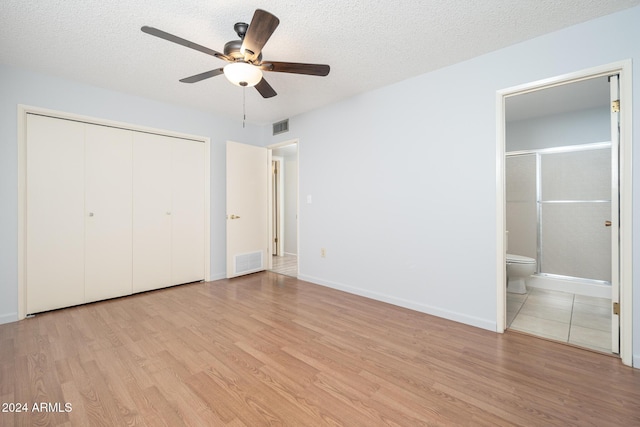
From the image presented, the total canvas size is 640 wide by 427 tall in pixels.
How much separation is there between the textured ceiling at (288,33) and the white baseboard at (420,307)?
7.88 feet

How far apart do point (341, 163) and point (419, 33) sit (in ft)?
5.54

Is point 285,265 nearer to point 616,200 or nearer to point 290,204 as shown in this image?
point 290,204

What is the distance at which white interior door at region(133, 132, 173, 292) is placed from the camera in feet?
11.1

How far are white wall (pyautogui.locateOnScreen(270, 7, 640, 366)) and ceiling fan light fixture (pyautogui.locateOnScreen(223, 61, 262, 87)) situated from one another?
1642 mm

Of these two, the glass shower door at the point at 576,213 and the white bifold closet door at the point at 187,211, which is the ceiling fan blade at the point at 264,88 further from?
the glass shower door at the point at 576,213

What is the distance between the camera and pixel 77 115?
293 cm

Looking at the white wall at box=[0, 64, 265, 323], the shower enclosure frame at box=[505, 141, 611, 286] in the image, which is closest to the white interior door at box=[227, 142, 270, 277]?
the white wall at box=[0, 64, 265, 323]

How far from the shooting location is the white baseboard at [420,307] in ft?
7.99

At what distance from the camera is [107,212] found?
316 cm

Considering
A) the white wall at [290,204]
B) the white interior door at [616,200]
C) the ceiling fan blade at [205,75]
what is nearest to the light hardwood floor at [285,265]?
the white wall at [290,204]

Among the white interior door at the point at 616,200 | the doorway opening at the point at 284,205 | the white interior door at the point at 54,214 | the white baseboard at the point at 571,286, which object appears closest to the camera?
the white interior door at the point at 616,200

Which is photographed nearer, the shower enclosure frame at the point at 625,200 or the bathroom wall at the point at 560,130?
the shower enclosure frame at the point at 625,200

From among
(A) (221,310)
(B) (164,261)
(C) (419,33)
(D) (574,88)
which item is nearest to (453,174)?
(C) (419,33)

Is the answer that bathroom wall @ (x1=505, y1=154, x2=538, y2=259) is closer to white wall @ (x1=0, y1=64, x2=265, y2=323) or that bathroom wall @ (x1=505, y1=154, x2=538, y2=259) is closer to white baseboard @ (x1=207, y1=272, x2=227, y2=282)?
white baseboard @ (x1=207, y1=272, x2=227, y2=282)
